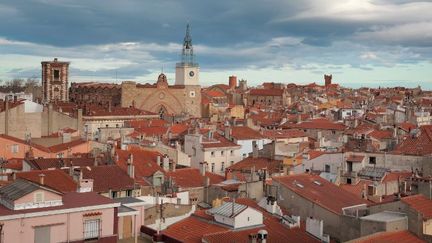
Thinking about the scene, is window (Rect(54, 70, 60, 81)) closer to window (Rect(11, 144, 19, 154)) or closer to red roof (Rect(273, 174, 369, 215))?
window (Rect(11, 144, 19, 154))

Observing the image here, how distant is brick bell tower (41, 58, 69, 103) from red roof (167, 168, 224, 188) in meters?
59.9

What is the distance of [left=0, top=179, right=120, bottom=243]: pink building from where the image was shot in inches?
720

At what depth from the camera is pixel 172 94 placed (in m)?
100

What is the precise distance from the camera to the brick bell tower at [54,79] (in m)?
92.9

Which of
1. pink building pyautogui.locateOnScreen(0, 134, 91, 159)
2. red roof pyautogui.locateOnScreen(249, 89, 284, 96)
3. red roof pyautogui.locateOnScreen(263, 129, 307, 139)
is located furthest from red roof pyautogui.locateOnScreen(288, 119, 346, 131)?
red roof pyautogui.locateOnScreen(249, 89, 284, 96)

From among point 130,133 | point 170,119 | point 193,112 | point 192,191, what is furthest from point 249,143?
point 193,112

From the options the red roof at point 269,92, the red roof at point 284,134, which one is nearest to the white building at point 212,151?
A: the red roof at point 284,134

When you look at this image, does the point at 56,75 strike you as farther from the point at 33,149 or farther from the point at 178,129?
the point at 33,149

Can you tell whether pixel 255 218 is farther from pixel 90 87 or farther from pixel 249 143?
pixel 90 87

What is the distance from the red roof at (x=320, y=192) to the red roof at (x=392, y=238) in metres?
4.14

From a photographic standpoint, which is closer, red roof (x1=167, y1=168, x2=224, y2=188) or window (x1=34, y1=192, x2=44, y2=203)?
window (x1=34, y1=192, x2=44, y2=203)

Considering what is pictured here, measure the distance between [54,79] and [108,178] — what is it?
67.8m

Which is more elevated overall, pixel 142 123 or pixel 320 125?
pixel 320 125

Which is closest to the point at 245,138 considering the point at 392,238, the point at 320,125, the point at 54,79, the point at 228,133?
A: the point at 228,133
